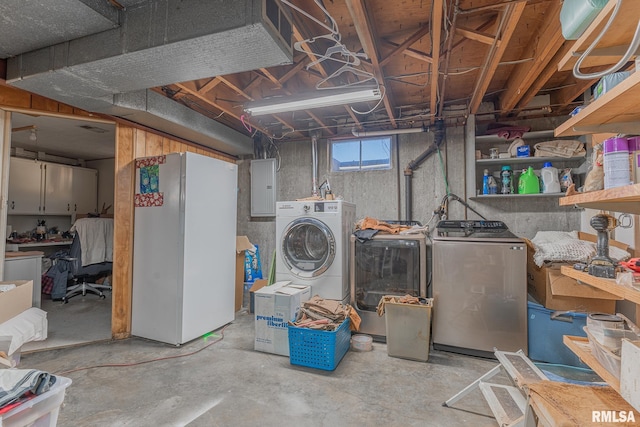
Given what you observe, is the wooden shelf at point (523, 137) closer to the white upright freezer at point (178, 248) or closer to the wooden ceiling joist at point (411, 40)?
the wooden ceiling joist at point (411, 40)

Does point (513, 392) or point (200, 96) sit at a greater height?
point (200, 96)

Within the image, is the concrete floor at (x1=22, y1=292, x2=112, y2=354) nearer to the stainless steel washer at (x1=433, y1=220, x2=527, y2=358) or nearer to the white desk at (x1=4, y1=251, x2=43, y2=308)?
the white desk at (x1=4, y1=251, x2=43, y2=308)

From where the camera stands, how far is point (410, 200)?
13.3 feet

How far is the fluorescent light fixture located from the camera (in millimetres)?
2736

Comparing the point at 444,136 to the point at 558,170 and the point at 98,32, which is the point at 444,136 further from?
the point at 98,32

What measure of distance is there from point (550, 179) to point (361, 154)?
2.25m

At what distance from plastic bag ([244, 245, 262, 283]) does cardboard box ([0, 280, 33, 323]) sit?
7.31ft

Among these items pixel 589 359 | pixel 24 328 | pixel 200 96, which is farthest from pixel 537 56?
pixel 24 328

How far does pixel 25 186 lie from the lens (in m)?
5.02

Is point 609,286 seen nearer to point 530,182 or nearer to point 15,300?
point 530,182

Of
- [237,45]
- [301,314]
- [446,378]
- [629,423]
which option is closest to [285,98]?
[237,45]

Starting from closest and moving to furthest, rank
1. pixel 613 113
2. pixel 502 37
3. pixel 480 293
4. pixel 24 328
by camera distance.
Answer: pixel 613 113 < pixel 502 37 < pixel 24 328 < pixel 480 293

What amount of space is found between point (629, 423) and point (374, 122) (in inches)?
141

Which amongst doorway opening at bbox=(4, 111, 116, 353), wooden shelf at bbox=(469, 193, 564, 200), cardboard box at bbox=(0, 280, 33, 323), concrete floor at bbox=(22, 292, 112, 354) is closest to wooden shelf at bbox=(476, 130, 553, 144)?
wooden shelf at bbox=(469, 193, 564, 200)
